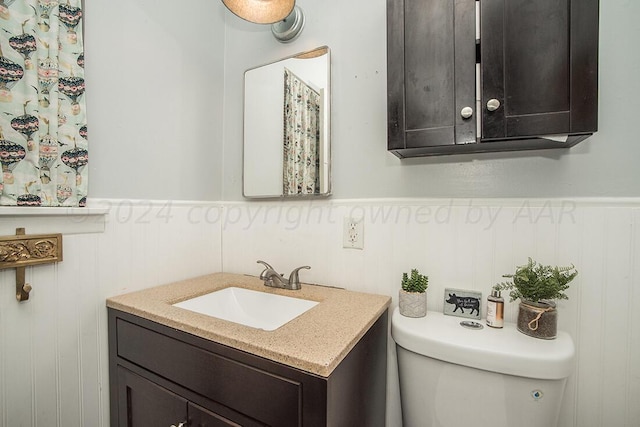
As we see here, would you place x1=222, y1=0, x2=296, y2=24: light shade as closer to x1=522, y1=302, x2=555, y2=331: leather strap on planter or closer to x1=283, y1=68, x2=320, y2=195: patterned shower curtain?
x1=283, y1=68, x2=320, y2=195: patterned shower curtain

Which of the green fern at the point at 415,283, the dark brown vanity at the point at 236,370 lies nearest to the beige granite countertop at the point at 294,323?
the dark brown vanity at the point at 236,370

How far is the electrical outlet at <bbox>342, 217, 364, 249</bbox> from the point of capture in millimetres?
1108

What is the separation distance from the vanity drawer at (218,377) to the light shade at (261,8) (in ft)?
3.70

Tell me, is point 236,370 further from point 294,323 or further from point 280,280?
point 280,280

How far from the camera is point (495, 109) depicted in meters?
0.71

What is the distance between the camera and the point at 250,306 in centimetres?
114

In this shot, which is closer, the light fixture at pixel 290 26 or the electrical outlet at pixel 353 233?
the electrical outlet at pixel 353 233

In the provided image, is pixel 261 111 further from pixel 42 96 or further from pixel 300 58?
pixel 42 96

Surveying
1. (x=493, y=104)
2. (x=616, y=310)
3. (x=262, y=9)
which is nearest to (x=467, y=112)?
(x=493, y=104)

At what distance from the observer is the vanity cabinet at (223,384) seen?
0.61 metres

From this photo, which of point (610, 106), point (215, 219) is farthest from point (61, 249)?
point (610, 106)

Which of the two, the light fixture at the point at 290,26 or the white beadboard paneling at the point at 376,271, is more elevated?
the light fixture at the point at 290,26

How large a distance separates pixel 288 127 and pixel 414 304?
89 cm

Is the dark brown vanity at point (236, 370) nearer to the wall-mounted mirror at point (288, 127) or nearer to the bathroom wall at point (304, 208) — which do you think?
the bathroom wall at point (304, 208)
